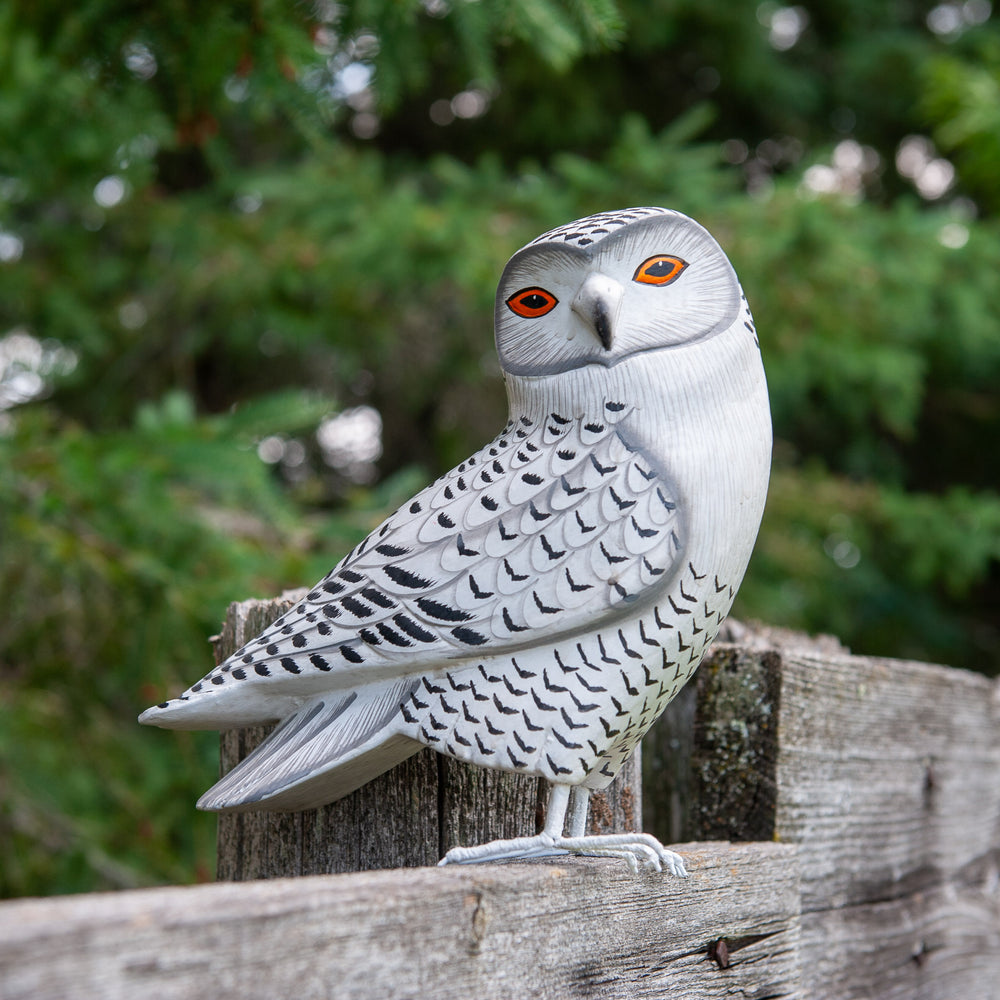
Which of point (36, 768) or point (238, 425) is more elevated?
point (238, 425)

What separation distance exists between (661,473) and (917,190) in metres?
6.39

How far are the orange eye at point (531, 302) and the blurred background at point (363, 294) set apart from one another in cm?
92

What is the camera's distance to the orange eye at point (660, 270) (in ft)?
4.25

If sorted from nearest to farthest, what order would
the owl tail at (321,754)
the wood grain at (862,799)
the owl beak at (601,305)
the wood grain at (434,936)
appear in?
the wood grain at (434,936)
the owl tail at (321,754)
the owl beak at (601,305)
the wood grain at (862,799)

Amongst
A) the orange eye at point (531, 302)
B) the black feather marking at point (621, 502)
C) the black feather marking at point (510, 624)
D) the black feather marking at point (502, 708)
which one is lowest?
the black feather marking at point (502, 708)

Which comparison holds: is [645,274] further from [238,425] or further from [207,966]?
[238,425]

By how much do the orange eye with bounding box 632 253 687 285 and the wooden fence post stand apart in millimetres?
627

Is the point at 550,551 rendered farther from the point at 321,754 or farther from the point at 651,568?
the point at 321,754

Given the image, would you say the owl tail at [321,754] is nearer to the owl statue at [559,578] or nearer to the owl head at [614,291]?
the owl statue at [559,578]

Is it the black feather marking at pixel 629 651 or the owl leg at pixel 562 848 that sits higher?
the black feather marking at pixel 629 651

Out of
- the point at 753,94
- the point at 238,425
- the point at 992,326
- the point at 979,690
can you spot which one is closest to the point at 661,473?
the point at 979,690

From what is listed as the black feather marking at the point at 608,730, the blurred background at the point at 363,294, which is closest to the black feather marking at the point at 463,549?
the black feather marking at the point at 608,730

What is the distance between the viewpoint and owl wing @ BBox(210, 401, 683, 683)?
3.82ft

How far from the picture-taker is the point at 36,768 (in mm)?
3012
